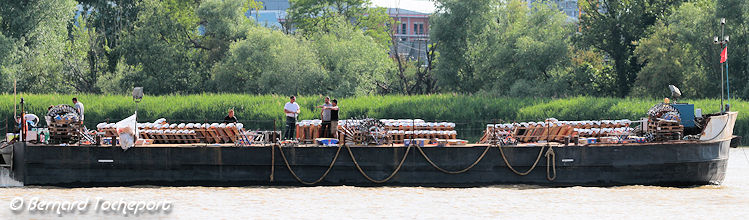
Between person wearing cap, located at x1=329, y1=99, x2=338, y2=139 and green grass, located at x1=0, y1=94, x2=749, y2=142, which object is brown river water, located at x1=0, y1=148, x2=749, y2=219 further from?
green grass, located at x1=0, y1=94, x2=749, y2=142

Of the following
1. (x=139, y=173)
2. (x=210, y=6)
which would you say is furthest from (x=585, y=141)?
(x=210, y=6)

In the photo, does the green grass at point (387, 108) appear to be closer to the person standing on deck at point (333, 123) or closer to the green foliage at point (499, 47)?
the green foliage at point (499, 47)

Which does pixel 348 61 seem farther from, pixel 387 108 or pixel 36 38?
pixel 36 38

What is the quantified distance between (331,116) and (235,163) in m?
2.68

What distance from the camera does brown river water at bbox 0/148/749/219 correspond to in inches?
805

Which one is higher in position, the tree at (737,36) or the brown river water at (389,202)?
the tree at (737,36)

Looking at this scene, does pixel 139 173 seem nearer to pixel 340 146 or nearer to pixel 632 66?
pixel 340 146

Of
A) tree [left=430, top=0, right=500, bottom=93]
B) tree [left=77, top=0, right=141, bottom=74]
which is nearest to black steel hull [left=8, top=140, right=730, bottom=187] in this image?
tree [left=430, top=0, right=500, bottom=93]

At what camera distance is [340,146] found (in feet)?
79.6

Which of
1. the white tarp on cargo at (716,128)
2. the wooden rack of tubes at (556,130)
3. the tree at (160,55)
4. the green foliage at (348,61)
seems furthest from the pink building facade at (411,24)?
the white tarp on cargo at (716,128)

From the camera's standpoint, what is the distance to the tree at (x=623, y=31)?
56.9 m

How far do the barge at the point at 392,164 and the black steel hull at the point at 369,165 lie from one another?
0.08 ft

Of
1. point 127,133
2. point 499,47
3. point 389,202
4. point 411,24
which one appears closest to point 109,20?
point 499,47

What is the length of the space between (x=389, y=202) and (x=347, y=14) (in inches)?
1940
